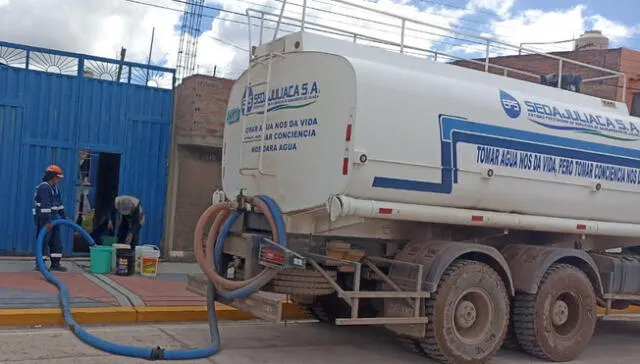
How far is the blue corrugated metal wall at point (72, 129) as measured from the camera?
464 inches

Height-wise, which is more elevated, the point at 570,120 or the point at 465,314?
the point at 570,120

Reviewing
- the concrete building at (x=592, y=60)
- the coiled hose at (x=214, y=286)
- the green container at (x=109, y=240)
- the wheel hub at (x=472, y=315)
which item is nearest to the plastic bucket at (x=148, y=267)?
the green container at (x=109, y=240)

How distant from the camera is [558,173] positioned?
8.05m

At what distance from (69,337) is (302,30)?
158 inches

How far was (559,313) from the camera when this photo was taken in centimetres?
808

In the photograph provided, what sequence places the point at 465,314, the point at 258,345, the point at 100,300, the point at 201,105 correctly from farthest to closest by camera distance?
the point at 201,105 → the point at 100,300 → the point at 258,345 → the point at 465,314

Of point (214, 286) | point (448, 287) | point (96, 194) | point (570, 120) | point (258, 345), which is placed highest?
point (570, 120)

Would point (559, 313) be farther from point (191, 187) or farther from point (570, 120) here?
point (191, 187)

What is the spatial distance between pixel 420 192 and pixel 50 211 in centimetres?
613

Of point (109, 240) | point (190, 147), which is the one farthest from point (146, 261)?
point (190, 147)

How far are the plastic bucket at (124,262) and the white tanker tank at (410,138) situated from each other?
3.32 meters

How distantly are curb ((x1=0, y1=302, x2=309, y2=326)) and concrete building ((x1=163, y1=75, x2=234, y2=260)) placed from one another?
421 cm

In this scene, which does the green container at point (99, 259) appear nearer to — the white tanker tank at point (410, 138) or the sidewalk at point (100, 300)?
the sidewalk at point (100, 300)

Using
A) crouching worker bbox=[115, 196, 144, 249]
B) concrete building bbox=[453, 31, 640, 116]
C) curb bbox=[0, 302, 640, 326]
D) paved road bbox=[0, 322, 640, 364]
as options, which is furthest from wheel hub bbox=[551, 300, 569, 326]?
concrete building bbox=[453, 31, 640, 116]
